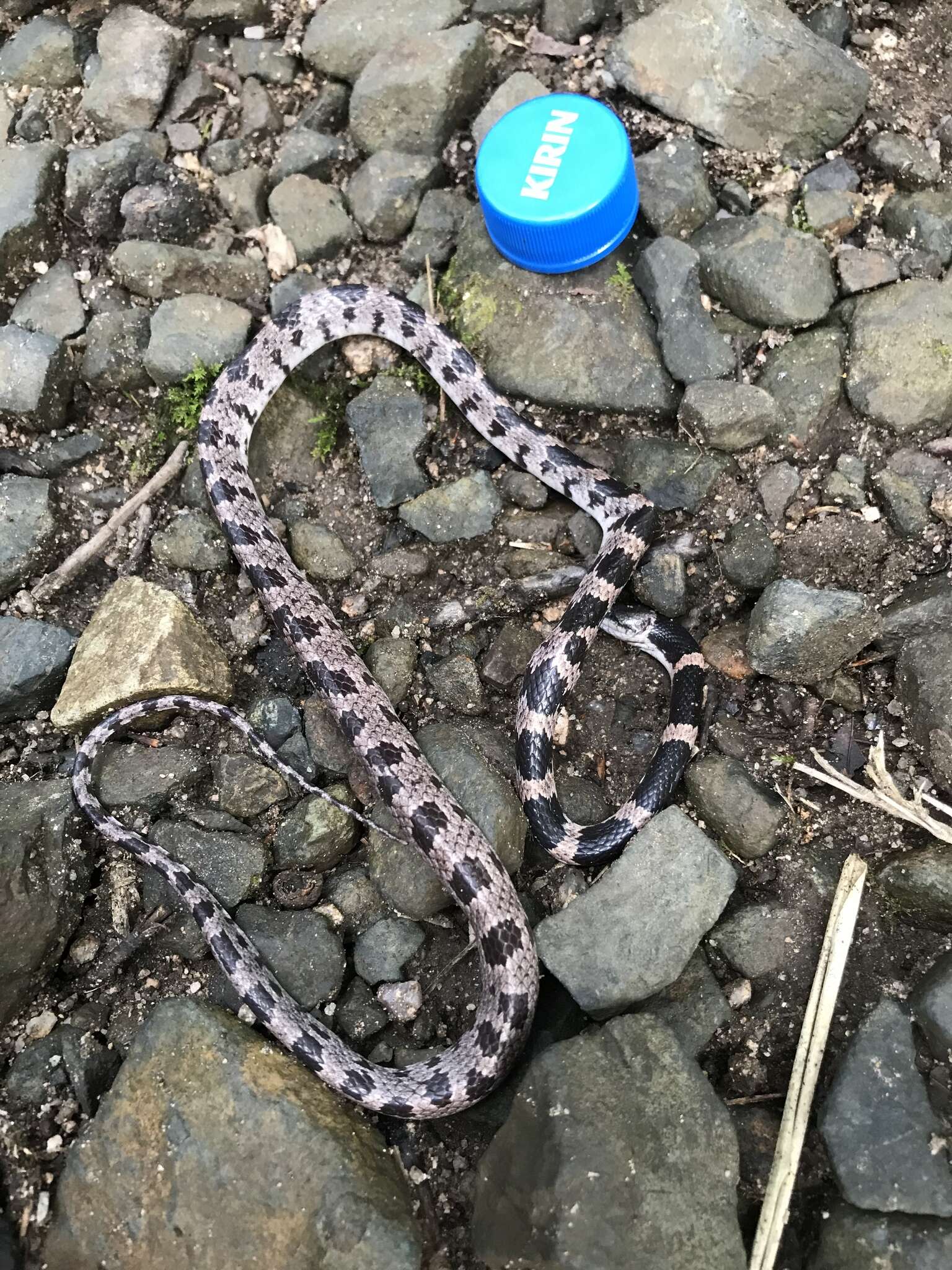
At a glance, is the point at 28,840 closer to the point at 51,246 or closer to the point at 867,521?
the point at 51,246

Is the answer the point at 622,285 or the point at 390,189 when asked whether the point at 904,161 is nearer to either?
the point at 622,285

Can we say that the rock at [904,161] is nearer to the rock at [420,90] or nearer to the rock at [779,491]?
the rock at [779,491]

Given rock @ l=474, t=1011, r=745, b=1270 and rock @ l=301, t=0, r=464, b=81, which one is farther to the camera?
rock @ l=301, t=0, r=464, b=81

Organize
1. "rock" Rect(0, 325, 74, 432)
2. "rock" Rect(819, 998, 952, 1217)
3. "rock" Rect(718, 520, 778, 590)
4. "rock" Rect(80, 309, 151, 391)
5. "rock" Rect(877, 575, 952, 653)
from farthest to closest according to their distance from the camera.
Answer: "rock" Rect(80, 309, 151, 391)
"rock" Rect(0, 325, 74, 432)
"rock" Rect(718, 520, 778, 590)
"rock" Rect(877, 575, 952, 653)
"rock" Rect(819, 998, 952, 1217)

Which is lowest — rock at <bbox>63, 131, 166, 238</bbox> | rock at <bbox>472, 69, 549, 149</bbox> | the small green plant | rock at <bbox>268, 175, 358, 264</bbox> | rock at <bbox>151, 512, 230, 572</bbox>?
rock at <bbox>151, 512, 230, 572</bbox>

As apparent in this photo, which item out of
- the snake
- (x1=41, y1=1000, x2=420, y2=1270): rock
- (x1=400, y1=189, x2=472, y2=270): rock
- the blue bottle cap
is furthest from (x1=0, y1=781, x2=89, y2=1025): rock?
the blue bottle cap

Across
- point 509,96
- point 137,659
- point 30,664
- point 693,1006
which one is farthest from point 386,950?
point 509,96

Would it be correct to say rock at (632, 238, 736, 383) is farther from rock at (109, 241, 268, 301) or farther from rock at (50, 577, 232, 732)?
rock at (50, 577, 232, 732)
